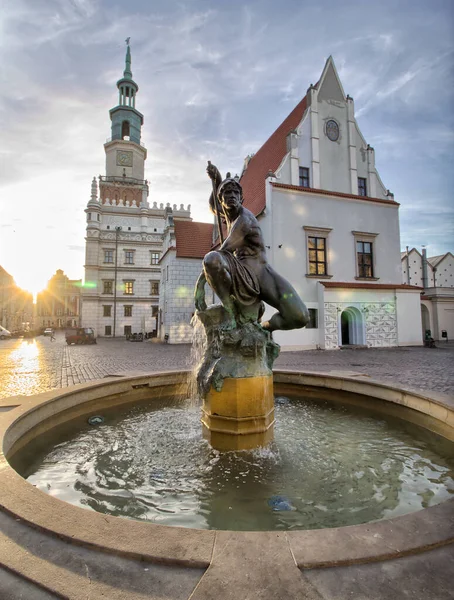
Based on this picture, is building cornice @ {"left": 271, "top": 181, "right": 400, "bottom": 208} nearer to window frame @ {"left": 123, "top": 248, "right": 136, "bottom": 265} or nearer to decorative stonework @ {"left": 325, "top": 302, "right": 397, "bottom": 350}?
decorative stonework @ {"left": 325, "top": 302, "right": 397, "bottom": 350}

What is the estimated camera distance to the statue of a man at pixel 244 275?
3.80 meters

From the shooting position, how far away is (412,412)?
13.8 ft

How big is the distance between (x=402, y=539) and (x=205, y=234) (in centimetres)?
2801

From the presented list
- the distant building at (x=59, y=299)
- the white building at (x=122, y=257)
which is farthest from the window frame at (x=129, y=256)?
the distant building at (x=59, y=299)

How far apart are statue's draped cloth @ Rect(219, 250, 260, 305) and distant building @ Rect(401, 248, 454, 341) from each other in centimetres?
3087

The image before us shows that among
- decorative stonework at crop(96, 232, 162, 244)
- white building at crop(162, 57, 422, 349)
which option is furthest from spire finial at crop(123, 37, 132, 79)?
white building at crop(162, 57, 422, 349)

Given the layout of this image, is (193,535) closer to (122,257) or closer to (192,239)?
(192,239)

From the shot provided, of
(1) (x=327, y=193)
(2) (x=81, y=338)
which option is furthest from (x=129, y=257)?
(1) (x=327, y=193)

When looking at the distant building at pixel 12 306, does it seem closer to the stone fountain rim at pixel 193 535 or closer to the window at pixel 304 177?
the window at pixel 304 177

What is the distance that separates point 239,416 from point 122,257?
3957cm

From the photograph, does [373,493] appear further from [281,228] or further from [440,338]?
[440,338]

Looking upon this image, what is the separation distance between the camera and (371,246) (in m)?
21.1

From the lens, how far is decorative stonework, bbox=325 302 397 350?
1877 centimetres

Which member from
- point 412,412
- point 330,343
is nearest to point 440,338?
point 330,343
